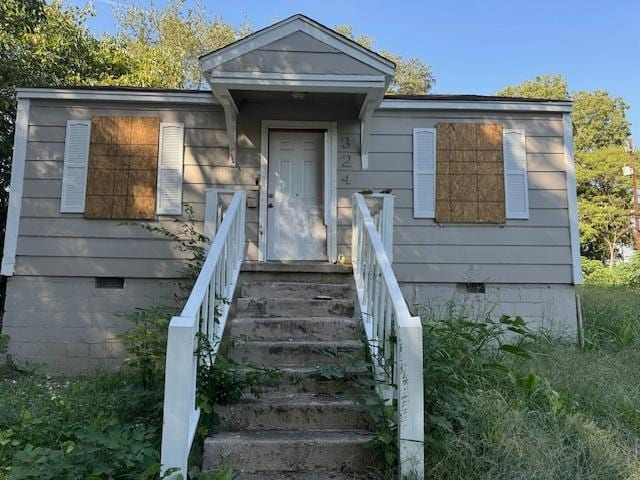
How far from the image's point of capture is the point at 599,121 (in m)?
25.2

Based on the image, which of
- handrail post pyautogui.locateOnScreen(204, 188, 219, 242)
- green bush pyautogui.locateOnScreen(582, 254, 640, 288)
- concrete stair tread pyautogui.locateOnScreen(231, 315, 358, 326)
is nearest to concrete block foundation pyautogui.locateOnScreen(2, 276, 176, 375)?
handrail post pyautogui.locateOnScreen(204, 188, 219, 242)

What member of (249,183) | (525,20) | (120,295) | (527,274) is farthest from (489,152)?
(525,20)

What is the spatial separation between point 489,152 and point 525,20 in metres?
12.0

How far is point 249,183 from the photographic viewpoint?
18.6 feet

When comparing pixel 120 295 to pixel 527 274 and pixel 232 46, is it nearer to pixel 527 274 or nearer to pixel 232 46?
pixel 232 46

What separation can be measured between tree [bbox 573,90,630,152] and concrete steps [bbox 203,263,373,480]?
999 inches

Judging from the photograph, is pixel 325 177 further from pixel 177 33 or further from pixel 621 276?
pixel 177 33

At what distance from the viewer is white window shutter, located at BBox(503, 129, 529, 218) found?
18.7 feet

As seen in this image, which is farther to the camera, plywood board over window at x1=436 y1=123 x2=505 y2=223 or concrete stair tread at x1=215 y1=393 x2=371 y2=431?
plywood board over window at x1=436 y1=123 x2=505 y2=223

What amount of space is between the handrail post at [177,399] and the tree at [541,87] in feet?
86.3

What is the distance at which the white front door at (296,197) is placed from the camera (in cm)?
571

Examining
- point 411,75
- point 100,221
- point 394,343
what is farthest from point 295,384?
point 411,75

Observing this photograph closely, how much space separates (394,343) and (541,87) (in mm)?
26592

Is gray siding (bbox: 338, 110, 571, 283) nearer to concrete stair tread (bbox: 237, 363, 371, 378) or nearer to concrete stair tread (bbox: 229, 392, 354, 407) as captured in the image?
concrete stair tread (bbox: 237, 363, 371, 378)
